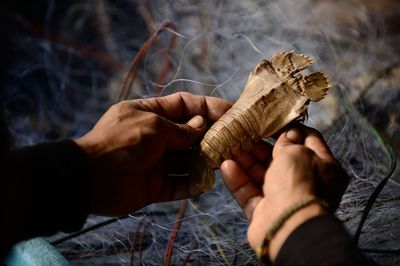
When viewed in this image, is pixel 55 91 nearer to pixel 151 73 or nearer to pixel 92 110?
pixel 92 110

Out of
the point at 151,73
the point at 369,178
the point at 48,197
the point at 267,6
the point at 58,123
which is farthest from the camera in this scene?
the point at 58,123

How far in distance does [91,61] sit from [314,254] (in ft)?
5.09

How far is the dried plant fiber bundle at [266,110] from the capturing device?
3.36 ft

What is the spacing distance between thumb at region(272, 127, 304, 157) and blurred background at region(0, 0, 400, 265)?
315 mm

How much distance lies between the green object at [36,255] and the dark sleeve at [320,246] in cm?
65

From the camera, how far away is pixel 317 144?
938 millimetres

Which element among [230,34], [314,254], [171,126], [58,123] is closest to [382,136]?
[230,34]

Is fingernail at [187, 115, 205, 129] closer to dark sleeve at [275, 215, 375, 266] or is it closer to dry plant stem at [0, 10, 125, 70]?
dark sleeve at [275, 215, 375, 266]

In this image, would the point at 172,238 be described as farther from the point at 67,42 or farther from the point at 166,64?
the point at 67,42

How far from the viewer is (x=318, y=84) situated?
3.37 ft

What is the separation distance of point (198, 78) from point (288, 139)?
2.44ft

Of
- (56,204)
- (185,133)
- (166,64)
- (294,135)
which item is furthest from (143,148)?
(166,64)

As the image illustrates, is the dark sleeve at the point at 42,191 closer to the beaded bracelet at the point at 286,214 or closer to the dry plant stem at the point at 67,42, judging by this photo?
the beaded bracelet at the point at 286,214

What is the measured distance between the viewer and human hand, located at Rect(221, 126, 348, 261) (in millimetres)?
807
